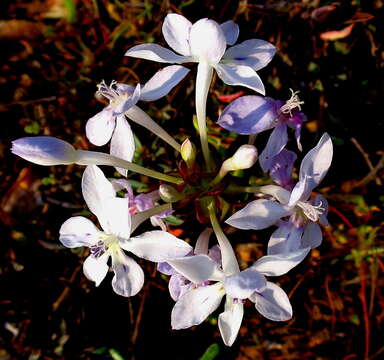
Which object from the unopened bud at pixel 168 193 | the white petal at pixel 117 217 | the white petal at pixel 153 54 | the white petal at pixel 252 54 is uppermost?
the white petal at pixel 153 54

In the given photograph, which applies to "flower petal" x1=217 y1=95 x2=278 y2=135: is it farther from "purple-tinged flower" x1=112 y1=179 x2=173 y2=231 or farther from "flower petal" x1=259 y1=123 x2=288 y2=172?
"purple-tinged flower" x1=112 y1=179 x2=173 y2=231

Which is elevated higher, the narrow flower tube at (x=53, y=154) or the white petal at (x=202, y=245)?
the narrow flower tube at (x=53, y=154)

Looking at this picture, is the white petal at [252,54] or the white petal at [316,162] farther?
the white petal at [252,54]

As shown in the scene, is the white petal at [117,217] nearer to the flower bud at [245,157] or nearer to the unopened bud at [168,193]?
the unopened bud at [168,193]

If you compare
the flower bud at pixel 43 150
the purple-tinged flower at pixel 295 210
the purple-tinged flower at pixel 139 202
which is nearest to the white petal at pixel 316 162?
the purple-tinged flower at pixel 295 210

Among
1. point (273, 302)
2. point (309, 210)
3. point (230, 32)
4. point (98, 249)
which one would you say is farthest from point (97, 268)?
point (230, 32)

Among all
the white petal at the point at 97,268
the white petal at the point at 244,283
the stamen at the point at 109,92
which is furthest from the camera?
the stamen at the point at 109,92

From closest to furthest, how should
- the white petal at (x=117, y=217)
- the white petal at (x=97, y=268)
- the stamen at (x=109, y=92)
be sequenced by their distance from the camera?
the white petal at (x=117, y=217)
the white petal at (x=97, y=268)
the stamen at (x=109, y=92)

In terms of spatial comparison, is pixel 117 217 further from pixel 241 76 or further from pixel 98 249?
pixel 241 76
